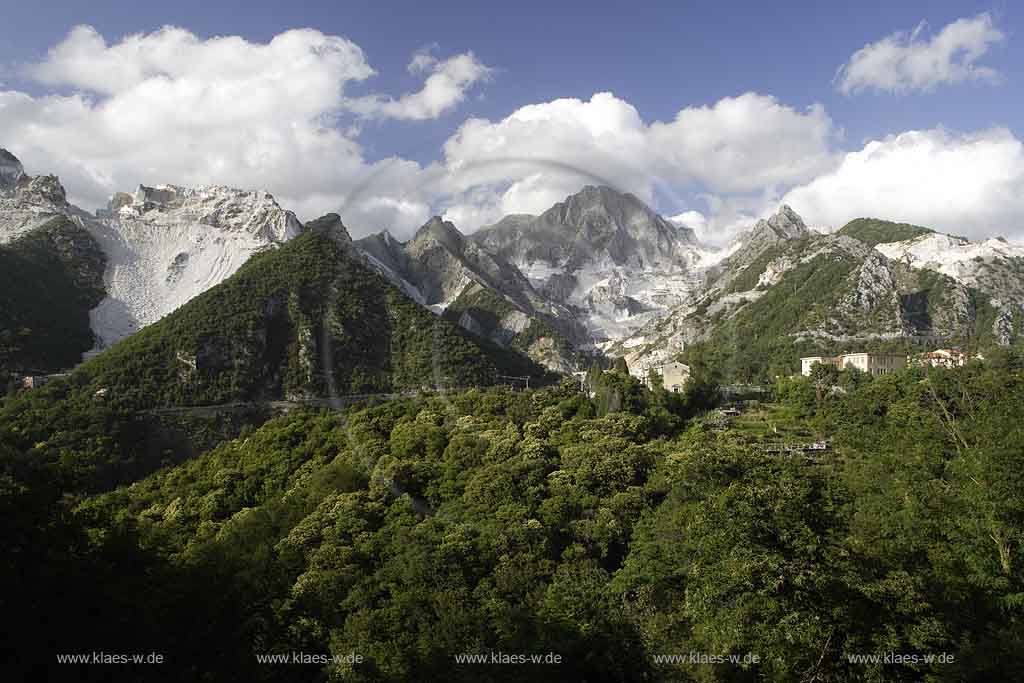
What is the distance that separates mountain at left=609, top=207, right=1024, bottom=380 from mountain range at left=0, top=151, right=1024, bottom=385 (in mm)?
469

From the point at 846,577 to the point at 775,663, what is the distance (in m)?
3.19

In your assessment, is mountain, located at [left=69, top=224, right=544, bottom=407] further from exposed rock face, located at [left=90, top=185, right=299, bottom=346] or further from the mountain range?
exposed rock face, located at [left=90, top=185, right=299, bottom=346]

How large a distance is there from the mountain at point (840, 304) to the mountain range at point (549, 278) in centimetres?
47

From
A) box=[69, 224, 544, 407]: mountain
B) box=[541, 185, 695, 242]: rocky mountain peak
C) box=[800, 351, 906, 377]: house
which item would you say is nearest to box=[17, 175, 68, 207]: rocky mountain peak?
box=[69, 224, 544, 407]: mountain

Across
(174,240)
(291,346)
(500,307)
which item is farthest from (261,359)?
(500,307)

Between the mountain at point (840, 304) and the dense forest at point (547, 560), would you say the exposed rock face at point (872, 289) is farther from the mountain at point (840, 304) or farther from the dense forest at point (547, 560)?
the dense forest at point (547, 560)

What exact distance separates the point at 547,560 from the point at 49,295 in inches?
4303

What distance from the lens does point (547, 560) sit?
91.6 feet

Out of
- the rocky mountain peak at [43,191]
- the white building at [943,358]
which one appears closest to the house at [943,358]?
the white building at [943,358]

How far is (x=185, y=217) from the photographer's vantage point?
511 ft

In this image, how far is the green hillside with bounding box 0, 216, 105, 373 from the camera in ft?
287

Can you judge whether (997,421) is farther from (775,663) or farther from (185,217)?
(185,217)

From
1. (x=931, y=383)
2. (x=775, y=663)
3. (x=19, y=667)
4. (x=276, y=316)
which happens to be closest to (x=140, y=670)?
(x=19, y=667)

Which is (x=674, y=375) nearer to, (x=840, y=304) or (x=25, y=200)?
(x=840, y=304)
